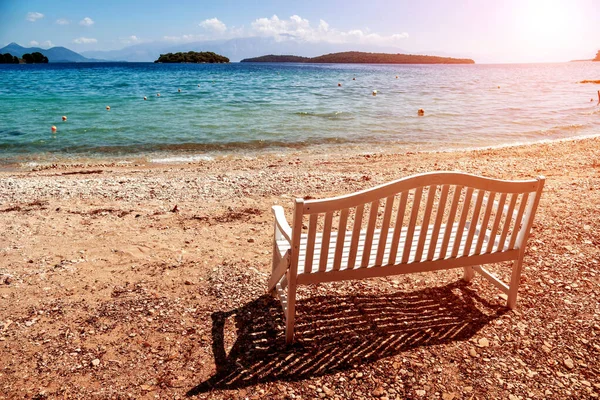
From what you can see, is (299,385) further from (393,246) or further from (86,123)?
(86,123)

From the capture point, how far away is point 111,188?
8.29 meters

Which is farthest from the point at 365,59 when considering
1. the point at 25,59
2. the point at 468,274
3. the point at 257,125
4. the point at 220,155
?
the point at 468,274

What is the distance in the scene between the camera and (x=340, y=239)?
3.06m

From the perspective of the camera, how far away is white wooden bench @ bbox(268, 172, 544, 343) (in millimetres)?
2949

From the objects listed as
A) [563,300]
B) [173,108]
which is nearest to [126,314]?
[563,300]

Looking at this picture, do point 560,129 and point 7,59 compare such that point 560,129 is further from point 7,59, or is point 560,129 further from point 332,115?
point 7,59

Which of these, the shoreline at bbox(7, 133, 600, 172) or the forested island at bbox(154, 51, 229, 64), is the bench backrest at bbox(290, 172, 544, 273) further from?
the forested island at bbox(154, 51, 229, 64)

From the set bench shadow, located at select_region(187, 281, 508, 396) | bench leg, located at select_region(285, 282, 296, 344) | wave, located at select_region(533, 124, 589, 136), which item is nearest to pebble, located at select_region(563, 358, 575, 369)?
bench shadow, located at select_region(187, 281, 508, 396)

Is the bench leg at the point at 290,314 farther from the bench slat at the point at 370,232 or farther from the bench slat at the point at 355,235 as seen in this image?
the bench slat at the point at 370,232

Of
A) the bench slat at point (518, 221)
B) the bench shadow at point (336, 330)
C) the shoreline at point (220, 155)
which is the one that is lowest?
the bench shadow at point (336, 330)

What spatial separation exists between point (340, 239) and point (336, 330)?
1004 mm

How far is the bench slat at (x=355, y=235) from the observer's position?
116 inches

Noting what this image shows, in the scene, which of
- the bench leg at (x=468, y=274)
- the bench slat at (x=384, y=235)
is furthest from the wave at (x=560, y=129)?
the bench slat at (x=384, y=235)

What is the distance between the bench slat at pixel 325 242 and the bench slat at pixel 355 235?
0.62ft
